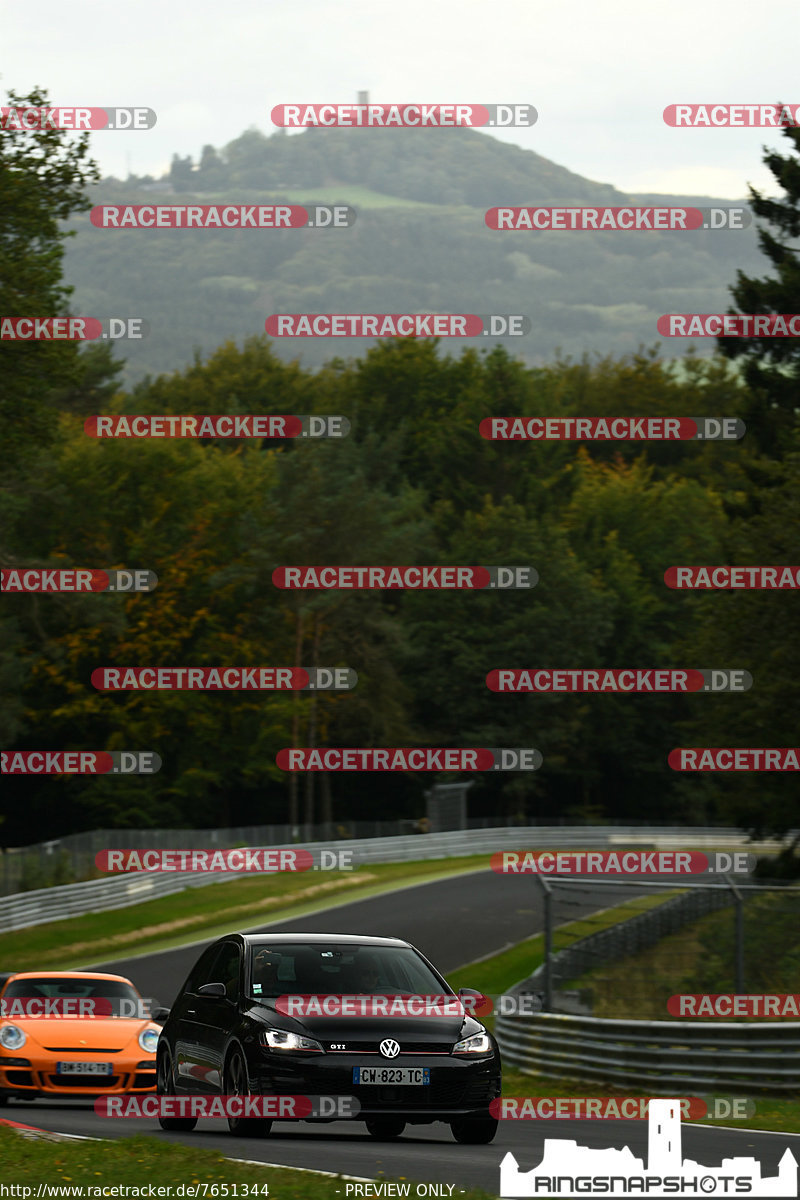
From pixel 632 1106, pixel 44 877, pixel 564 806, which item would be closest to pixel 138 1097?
pixel 632 1106

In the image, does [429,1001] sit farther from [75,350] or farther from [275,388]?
[275,388]

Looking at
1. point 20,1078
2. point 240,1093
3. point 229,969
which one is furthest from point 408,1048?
point 20,1078

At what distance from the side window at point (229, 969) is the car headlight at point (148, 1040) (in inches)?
134

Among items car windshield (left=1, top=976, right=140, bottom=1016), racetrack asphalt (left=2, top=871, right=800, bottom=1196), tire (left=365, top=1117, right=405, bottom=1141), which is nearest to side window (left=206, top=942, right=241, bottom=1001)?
racetrack asphalt (left=2, top=871, right=800, bottom=1196)

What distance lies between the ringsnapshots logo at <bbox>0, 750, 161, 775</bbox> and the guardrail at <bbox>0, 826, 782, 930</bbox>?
1301 cm

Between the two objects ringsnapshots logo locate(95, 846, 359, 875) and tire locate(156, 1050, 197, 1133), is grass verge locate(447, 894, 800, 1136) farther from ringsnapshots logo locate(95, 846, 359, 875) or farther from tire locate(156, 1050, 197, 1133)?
ringsnapshots logo locate(95, 846, 359, 875)

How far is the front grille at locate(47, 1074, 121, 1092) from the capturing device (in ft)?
50.6

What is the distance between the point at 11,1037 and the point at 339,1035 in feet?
17.5

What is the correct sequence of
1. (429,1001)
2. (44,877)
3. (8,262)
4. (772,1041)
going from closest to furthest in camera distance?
(429,1001)
(772,1041)
(8,262)
(44,877)

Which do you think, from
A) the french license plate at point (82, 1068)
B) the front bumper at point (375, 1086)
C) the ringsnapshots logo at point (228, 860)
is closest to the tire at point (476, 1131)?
the front bumper at point (375, 1086)

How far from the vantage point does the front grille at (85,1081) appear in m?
15.4

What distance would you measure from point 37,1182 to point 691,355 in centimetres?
10587

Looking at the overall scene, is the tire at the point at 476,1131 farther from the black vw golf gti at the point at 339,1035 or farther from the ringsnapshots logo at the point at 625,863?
the ringsnapshots logo at the point at 625,863

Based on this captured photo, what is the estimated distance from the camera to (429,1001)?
39.0 feet
